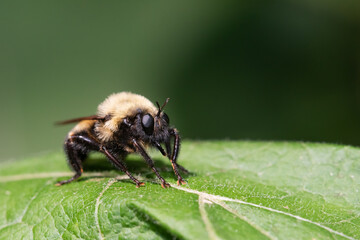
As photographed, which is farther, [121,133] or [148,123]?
[121,133]

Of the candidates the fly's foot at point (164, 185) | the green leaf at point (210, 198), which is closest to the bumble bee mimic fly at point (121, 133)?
the green leaf at point (210, 198)

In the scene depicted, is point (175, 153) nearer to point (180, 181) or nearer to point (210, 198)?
point (180, 181)

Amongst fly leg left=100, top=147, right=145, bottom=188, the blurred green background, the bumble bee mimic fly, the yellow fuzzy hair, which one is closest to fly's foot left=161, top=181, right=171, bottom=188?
fly leg left=100, top=147, right=145, bottom=188

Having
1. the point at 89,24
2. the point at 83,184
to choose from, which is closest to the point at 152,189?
the point at 83,184

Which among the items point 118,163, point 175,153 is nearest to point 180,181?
point 175,153

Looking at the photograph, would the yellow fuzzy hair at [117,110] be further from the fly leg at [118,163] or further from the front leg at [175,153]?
the front leg at [175,153]
